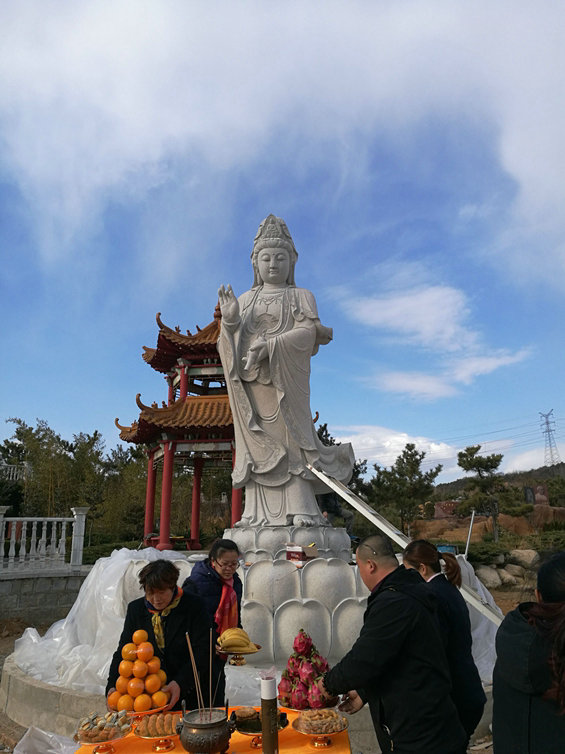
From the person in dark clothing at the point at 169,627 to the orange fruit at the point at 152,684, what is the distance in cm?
10

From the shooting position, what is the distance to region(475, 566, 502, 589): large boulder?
529 inches

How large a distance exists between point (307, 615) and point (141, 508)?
15970 mm

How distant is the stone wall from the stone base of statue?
4.48 meters

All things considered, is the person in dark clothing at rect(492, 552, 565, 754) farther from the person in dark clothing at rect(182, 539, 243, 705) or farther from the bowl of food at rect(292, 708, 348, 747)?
the person in dark clothing at rect(182, 539, 243, 705)

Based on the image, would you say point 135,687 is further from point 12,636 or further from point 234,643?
point 12,636

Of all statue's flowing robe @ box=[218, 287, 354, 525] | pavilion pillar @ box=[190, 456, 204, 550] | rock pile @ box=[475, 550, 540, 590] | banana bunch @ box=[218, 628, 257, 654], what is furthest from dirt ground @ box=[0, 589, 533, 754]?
pavilion pillar @ box=[190, 456, 204, 550]

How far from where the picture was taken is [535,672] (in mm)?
1395

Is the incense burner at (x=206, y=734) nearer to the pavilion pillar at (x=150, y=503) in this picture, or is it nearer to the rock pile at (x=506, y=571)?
the pavilion pillar at (x=150, y=503)

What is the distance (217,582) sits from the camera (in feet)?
9.41

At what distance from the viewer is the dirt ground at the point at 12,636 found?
139 inches

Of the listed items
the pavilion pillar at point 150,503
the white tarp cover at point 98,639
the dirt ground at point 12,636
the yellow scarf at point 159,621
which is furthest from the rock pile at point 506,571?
the yellow scarf at point 159,621

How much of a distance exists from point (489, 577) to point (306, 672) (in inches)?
507

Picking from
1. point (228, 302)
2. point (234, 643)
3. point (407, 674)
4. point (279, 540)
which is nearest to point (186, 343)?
point (228, 302)

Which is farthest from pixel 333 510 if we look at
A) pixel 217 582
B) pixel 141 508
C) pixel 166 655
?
pixel 141 508
